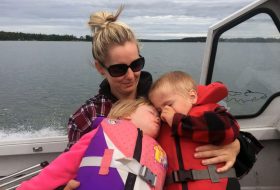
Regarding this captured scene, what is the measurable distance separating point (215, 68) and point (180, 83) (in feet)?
4.78

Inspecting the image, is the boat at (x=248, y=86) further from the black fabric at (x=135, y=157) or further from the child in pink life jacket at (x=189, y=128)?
the black fabric at (x=135, y=157)

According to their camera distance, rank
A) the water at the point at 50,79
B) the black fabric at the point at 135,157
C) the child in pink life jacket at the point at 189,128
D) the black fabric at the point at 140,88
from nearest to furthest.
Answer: the black fabric at the point at 135,157 → the child in pink life jacket at the point at 189,128 → the black fabric at the point at 140,88 → the water at the point at 50,79

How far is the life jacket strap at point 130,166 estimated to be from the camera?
1361mm

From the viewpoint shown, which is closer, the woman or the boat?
the woman

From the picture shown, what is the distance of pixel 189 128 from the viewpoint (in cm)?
143

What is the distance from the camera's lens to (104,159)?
1375 mm

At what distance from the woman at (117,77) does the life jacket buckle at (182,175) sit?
157 mm

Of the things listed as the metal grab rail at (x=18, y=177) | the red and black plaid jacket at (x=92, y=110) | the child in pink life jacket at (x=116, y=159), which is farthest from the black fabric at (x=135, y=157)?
the metal grab rail at (x=18, y=177)

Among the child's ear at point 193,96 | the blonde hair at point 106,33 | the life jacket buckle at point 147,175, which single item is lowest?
the life jacket buckle at point 147,175

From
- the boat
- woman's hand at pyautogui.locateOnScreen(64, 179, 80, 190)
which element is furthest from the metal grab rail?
woman's hand at pyautogui.locateOnScreen(64, 179, 80, 190)

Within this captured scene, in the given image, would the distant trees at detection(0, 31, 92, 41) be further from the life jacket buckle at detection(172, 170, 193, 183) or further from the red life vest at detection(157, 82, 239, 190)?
the life jacket buckle at detection(172, 170, 193, 183)

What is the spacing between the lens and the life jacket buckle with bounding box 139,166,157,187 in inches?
53.8

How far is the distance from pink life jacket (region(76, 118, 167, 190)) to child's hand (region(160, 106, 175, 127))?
0.10 m

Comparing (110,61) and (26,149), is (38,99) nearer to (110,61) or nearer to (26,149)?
(26,149)
